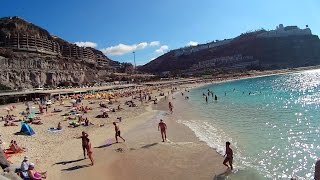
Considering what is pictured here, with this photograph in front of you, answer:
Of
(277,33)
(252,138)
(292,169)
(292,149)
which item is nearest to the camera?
(292,169)

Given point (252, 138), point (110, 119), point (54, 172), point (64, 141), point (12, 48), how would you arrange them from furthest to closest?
point (12, 48) → point (110, 119) → point (64, 141) → point (252, 138) → point (54, 172)

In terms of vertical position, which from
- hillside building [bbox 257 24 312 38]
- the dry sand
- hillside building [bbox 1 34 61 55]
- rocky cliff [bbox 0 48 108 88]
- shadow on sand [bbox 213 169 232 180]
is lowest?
shadow on sand [bbox 213 169 232 180]

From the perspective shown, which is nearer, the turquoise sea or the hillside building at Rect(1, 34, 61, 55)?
the turquoise sea

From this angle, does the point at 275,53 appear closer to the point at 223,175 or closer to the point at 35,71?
the point at 35,71

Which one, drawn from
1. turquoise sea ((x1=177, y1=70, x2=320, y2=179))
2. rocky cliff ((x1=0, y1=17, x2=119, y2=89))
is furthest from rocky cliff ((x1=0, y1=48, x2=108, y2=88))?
turquoise sea ((x1=177, y1=70, x2=320, y2=179))

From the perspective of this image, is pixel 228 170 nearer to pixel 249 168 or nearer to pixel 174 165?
pixel 249 168

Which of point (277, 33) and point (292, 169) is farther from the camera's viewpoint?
point (277, 33)

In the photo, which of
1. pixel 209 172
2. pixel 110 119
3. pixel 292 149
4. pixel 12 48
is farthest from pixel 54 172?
pixel 12 48

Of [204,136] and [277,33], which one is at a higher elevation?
[277,33]

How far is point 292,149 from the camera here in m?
16.0

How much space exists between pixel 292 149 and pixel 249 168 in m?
3.69

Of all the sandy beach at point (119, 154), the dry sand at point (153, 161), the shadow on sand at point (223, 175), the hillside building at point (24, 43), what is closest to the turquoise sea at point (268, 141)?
the shadow on sand at point (223, 175)

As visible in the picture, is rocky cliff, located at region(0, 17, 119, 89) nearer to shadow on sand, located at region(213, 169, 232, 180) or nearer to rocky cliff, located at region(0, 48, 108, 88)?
rocky cliff, located at region(0, 48, 108, 88)

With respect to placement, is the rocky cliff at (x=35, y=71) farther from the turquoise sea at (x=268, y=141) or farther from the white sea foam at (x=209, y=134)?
the turquoise sea at (x=268, y=141)
